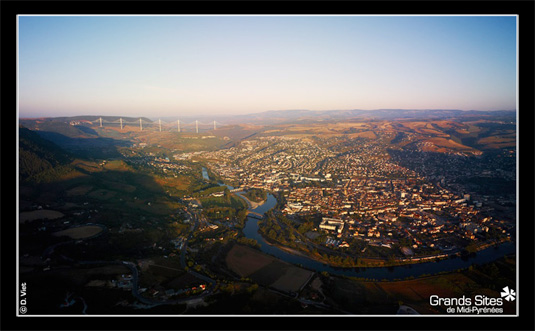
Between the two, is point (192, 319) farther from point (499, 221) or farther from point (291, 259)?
point (499, 221)

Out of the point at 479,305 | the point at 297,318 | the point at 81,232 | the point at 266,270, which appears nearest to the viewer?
the point at 297,318

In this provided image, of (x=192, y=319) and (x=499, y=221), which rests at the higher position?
(x=192, y=319)

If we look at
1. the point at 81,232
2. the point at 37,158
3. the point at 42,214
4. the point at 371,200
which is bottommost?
the point at 81,232

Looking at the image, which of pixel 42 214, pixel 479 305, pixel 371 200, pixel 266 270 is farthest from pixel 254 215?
pixel 479 305

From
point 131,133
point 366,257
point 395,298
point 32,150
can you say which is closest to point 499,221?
point 366,257

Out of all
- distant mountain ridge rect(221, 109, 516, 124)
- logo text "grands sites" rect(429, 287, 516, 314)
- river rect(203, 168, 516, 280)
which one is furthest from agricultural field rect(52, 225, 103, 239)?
distant mountain ridge rect(221, 109, 516, 124)

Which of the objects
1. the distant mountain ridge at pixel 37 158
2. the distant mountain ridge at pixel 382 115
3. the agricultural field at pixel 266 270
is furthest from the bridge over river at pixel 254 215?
the distant mountain ridge at pixel 382 115

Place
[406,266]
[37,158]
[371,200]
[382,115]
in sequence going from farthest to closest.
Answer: [382,115] → [37,158] → [371,200] → [406,266]

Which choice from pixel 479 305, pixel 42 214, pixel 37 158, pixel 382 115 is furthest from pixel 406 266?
pixel 382 115

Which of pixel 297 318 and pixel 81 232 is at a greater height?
pixel 297 318

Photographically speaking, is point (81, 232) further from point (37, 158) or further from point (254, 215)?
point (37, 158)

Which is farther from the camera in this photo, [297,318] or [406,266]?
[406,266]
